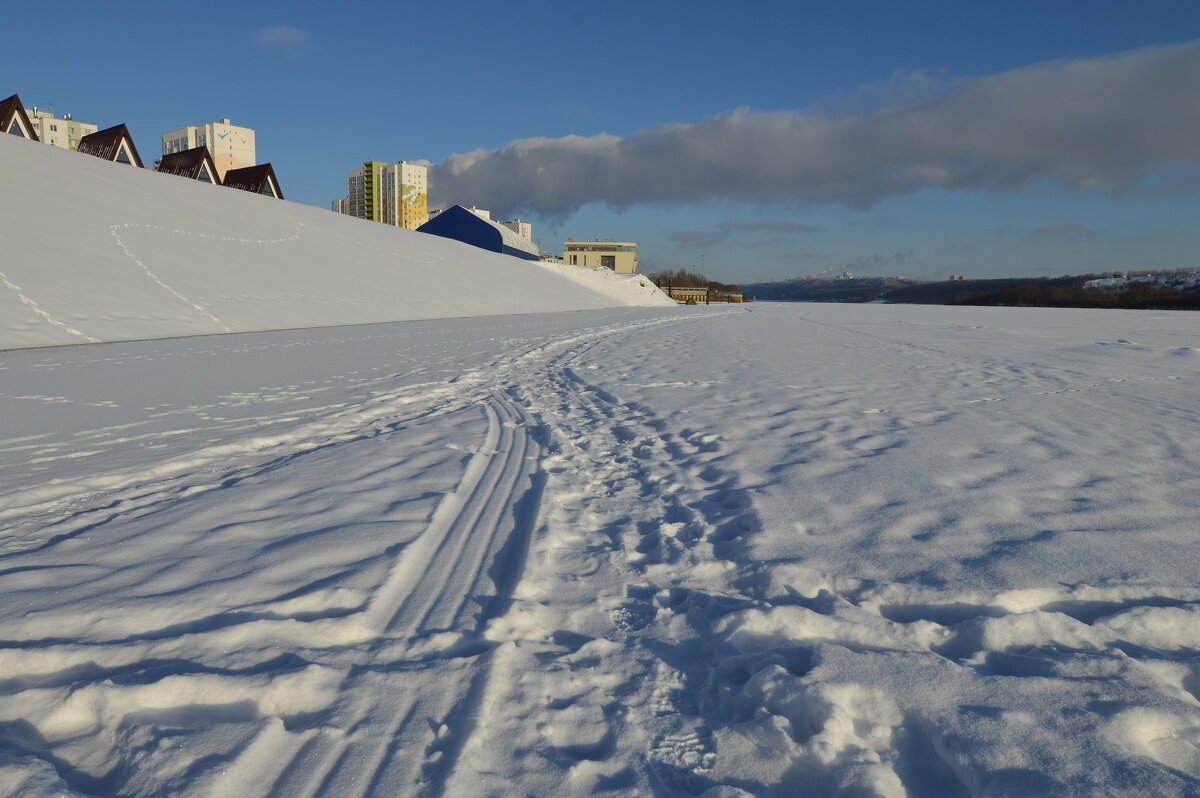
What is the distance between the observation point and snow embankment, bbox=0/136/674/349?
557 inches

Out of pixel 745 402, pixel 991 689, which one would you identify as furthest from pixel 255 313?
pixel 991 689

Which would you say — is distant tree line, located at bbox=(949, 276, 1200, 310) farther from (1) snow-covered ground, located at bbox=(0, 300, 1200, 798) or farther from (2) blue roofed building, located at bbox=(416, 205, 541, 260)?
(1) snow-covered ground, located at bbox=(0, 300, 1200, 798)

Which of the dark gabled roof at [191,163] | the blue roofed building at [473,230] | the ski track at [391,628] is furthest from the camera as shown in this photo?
the blue roofed building at [473,230]

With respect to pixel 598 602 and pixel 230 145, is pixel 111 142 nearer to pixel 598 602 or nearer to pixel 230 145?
pixel 230 145

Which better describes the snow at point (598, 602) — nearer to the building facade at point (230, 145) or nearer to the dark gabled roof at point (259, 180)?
A: the dark gabled roof at point (259, 180)

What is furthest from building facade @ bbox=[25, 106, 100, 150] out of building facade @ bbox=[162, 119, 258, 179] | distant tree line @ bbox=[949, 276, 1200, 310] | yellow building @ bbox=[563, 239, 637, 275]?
distant tree line @ bbox=[949, 276, 1200, 310]

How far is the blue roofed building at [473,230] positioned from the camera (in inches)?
2421

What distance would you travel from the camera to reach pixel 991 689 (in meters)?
2.22

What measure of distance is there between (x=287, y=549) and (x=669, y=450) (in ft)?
10.3

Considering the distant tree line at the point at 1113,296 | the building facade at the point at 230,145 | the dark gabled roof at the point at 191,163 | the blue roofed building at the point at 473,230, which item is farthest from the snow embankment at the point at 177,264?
the distant tree line at the point at 1113,296

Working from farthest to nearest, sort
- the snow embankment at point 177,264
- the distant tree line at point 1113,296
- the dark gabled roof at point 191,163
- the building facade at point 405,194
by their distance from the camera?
the building facade at point 405,194 → the distant tree line at point 1113,296 → the dark gabled roof at point 191,163 → the snow embankment at point 177,264

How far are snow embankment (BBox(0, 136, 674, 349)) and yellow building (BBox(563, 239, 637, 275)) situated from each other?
318 ft

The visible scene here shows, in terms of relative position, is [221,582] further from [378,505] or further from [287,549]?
[378,505]

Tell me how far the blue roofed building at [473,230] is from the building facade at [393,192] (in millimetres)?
35482
